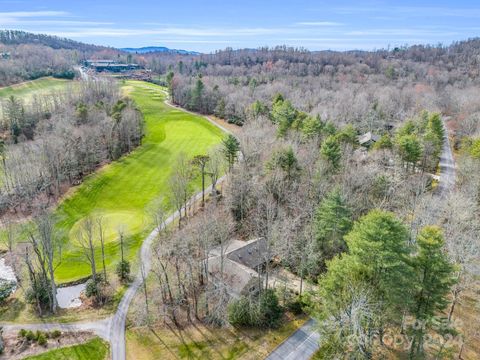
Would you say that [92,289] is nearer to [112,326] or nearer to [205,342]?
[112,326]

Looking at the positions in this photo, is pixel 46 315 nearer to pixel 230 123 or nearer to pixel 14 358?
pixel 14 358

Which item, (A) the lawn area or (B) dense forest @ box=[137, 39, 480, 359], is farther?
(A) the lawn area

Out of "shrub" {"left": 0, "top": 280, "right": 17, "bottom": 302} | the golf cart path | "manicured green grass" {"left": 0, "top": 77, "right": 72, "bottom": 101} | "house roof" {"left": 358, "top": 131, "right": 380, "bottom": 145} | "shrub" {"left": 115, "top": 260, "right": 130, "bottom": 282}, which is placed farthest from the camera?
"manicured green grass" {"left": 0, "top": 77, "right": 72, "bottom": 101}

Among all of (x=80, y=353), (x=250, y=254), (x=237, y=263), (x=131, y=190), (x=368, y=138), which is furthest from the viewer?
(x=368, y=138)

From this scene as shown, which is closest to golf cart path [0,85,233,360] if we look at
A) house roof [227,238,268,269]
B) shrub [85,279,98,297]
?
shrub [85,279,98,297]

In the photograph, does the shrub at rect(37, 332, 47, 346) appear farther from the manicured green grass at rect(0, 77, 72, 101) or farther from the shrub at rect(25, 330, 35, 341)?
the manicured green grass at rect(0, 77, 72, 101)

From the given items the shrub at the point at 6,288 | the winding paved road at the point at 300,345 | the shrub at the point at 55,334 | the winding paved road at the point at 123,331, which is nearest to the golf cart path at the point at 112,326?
the winding paved road at the point at 123,331

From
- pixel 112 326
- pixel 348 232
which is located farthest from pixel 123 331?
pixel 348 232
